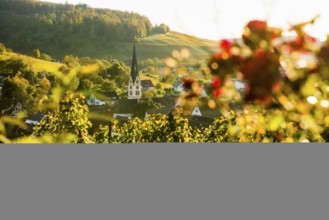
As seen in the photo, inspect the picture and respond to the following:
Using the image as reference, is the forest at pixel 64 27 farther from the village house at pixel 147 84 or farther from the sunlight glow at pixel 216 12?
the village house at pixel 147 84

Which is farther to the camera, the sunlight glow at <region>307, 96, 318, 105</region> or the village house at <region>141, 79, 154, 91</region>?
the village house at <region>141, 79, 154, 91</region>

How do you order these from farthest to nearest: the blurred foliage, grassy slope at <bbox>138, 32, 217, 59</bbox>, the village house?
the village house, grassy slope at <bbox>138, 32, 217, 59</bbox>, the blurred foliage

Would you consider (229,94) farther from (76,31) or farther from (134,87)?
(76,31)

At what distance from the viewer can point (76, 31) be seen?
15.1 feet

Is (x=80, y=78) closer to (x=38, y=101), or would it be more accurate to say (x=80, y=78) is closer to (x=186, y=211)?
(x=38, y=101)

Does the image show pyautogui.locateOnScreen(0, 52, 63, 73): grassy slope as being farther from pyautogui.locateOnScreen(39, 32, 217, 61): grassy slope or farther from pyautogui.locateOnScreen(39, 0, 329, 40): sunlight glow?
pyautogui.locateOnScreen(39, 0, 329, 40): sunlight glow

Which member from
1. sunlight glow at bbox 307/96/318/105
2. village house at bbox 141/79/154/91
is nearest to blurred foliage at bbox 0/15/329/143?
sunlight glow at bbox 307/96/318/105

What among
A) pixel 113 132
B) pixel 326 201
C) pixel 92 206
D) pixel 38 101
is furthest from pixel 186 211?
pixel 38 101

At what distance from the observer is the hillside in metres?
4.56

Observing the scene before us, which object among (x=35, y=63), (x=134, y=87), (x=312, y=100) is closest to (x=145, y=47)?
(x=134, y=87)

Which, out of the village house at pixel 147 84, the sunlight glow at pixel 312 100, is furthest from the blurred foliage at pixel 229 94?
the village house at pixel 147 84

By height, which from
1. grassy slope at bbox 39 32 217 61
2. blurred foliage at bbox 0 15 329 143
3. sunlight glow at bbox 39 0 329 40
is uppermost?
sunlight glow at bbox 39 0 329 40

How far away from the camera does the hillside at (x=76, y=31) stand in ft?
15.0

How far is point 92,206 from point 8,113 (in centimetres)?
149
